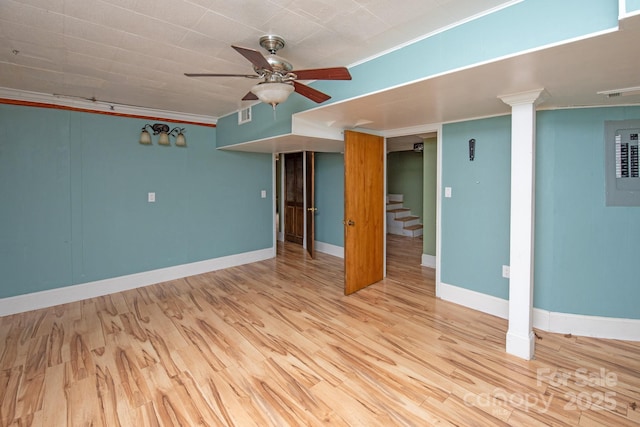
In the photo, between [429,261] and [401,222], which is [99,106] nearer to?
[429,261]

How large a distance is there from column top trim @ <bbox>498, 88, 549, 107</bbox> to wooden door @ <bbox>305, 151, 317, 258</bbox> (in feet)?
11.4

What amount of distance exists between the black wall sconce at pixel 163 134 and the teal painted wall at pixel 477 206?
11.4 feet

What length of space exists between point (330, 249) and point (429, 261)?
5.90 feet

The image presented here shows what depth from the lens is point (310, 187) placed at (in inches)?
220

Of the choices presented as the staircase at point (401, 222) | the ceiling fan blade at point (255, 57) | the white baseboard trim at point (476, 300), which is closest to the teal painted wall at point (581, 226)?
the white baseboard trim at point (476, 300)

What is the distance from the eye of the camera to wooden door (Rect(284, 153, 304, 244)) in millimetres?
6191

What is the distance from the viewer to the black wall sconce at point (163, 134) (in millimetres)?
3874

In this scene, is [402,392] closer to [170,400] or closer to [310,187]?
[170,400]

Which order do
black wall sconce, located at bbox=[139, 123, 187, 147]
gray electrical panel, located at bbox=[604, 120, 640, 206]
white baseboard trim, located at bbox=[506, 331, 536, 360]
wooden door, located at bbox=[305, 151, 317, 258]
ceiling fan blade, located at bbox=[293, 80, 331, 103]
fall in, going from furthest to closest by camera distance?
wooden door, located at bbox=[305, 151, 317, 258]
black wall sconce, located at bbox=[139, 123, 187, 147]
gray electrical panel, located at bbox=[604, 120, 640, 206]
white baseboard trim, located at bbox=[506, 331, 536, 360]
ceiling fan blade, located at bbox=[293, 80, 331, 103]

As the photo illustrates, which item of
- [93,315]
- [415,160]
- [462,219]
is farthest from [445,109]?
[415,160]

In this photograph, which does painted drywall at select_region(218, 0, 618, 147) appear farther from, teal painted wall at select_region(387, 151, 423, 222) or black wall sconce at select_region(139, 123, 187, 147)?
teal painted wall at select_region(387, 151, 423, 222)

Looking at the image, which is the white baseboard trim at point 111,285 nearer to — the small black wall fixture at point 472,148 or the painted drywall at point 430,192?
the painted drywall at point 430,192

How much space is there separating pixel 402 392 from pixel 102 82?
12.1 feet

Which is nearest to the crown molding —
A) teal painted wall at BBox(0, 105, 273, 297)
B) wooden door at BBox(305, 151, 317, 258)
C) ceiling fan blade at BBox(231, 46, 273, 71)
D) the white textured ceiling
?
teal painted wall at BBox(0, 105, 273, 297)
